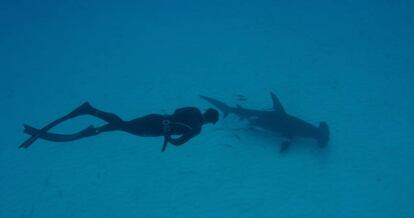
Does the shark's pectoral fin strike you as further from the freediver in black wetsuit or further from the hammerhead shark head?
the freediver in black wetsuit

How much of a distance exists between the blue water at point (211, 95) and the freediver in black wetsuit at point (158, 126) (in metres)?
4.95

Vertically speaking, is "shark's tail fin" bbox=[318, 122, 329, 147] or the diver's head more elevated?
the diver's head

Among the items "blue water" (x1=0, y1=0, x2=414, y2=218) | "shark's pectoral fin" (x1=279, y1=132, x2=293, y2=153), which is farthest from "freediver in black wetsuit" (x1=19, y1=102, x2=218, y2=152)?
"shark's pectoral fin" (x1=279, y1=132, x2=293, y2=153)

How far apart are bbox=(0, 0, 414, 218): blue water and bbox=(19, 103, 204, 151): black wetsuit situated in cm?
495

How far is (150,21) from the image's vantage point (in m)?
20.3

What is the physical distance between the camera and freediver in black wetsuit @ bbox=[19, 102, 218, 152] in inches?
225


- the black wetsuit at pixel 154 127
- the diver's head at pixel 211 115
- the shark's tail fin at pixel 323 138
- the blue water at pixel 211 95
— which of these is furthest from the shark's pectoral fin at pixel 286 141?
the diver's head at pixel 211 115

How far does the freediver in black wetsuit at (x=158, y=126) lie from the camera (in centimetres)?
572

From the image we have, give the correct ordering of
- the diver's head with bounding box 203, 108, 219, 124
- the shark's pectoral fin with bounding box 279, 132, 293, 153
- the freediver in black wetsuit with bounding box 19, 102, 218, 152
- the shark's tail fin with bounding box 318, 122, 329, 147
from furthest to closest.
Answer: the shark's tail fin with bounding box 318, 122, 329, 147
the shark's pectoral fin with bounding box 279, 132, 293, 153
the freediver in black wetsuit with bounding box 19, 102, 218, 152
the diver's head with bounding box 203, 108, 219, 124

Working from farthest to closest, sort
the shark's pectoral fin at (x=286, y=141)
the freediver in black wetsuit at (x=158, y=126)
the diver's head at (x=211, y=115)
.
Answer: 1. the shark's pectoral fin at (x=286, y=141)
2. the freediver in black wetsuit at (x=158, y=126)
3. the diver's head at (x=211, y=115)

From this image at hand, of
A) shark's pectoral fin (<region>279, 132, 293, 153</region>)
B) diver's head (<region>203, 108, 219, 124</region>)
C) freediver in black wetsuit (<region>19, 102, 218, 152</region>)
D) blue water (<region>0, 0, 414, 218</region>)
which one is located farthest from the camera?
shark's pectoral fin (<region>279, 132, 293, 153</region>)

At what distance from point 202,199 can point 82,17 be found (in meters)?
13.8

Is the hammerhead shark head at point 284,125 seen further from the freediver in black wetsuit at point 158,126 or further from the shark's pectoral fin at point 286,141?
the freediver in black wetsuit at point 158,126

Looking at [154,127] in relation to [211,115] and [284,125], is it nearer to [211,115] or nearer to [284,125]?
[211,115]
